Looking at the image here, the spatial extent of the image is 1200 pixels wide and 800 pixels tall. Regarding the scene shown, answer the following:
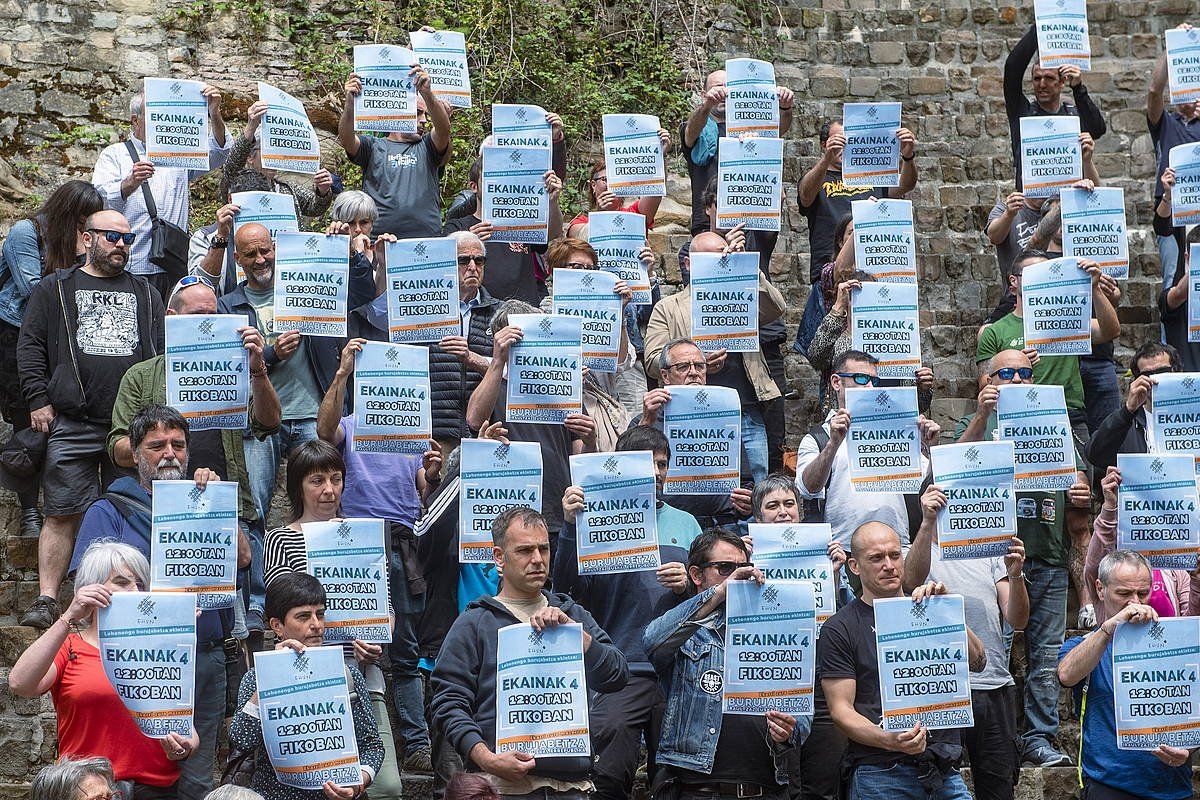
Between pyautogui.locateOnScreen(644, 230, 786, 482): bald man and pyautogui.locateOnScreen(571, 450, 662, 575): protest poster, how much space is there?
5.47 ft

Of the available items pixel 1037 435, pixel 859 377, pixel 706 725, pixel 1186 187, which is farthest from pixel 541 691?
pixel 1186 187

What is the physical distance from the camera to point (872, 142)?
1097cm

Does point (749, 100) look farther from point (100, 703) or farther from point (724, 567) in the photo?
point (100, 703)

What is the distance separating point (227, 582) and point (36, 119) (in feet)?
22.2

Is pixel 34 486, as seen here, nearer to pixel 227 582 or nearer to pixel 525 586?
pixel 227 582

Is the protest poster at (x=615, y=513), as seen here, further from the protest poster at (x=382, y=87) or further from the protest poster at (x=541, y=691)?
the protest poster at (x=382, y=87)

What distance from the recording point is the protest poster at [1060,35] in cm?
1128

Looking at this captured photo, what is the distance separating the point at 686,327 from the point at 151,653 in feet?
14.6

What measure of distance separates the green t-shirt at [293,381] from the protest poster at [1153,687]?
4.02 meters

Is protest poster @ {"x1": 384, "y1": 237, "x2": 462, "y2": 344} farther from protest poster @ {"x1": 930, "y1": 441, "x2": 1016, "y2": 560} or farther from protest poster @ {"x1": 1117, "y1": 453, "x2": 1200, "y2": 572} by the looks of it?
protest poster @ {"x1": 1117, "y1": 453, "x2": 1200, "y2": 572}

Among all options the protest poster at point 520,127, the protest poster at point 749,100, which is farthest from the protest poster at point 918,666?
the protest poster at point 749,100

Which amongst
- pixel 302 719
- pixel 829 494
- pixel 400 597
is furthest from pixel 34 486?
pixel 829 494

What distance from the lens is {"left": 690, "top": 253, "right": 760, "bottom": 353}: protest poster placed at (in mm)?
9359

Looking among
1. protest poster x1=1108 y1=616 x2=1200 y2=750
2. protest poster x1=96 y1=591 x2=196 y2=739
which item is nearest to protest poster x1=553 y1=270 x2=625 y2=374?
protest poster x1=1108 y1=616 x2=1200 y2=750
